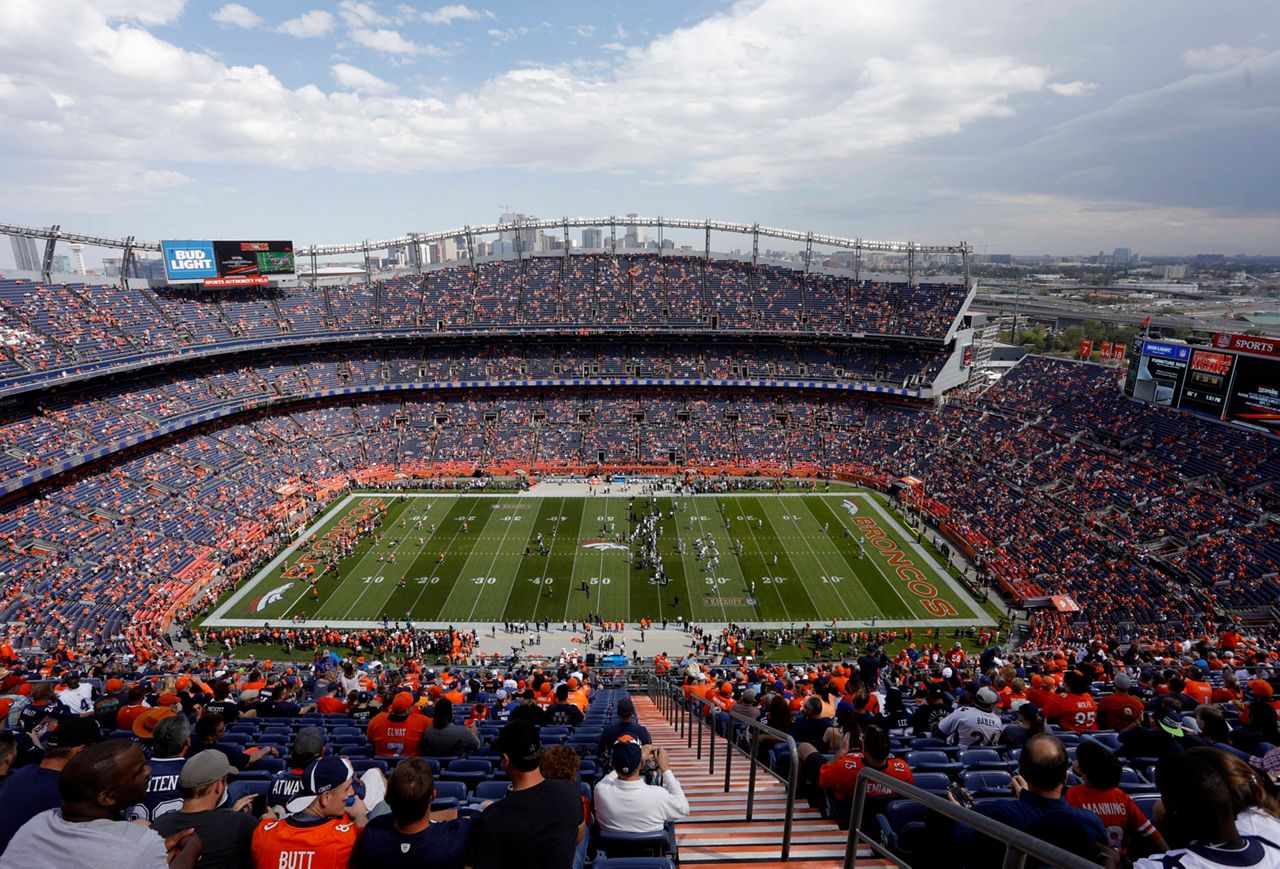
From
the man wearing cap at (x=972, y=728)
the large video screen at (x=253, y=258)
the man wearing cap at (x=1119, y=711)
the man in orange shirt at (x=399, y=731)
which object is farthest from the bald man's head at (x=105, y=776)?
the large video screen at (x=253, y=258)

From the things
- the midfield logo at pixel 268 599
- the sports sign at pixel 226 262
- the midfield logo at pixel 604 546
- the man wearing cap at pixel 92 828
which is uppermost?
the sports sign at pixel 226 262

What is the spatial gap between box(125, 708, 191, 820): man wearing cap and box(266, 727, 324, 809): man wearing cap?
27.7 inches

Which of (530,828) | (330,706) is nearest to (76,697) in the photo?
(330,706)

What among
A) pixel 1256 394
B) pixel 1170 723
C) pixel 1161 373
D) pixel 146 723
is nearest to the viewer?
pixel 1170 723

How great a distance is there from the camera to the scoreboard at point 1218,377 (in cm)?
3381

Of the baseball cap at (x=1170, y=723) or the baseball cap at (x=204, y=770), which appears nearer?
the baseball cap at (x=204, y=770)

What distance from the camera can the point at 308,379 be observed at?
57.2 m

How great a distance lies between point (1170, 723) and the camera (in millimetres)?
7715

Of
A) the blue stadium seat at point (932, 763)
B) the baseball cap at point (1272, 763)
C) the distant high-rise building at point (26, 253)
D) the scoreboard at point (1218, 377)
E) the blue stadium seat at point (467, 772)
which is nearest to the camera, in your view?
the baseball cap at point (1272, 763)

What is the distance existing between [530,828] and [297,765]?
10.9 ft

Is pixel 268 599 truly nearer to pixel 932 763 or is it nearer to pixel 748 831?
pixel 748 831

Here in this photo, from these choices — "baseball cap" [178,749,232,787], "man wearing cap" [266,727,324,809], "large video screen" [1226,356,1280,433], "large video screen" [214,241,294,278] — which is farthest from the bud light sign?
"large video screen" [1226,356,1280,433]

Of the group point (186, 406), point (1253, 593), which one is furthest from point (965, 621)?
point (186, 406)

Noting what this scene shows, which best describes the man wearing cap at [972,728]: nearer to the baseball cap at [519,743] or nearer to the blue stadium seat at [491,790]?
the blue stadium seat at [491,790]
